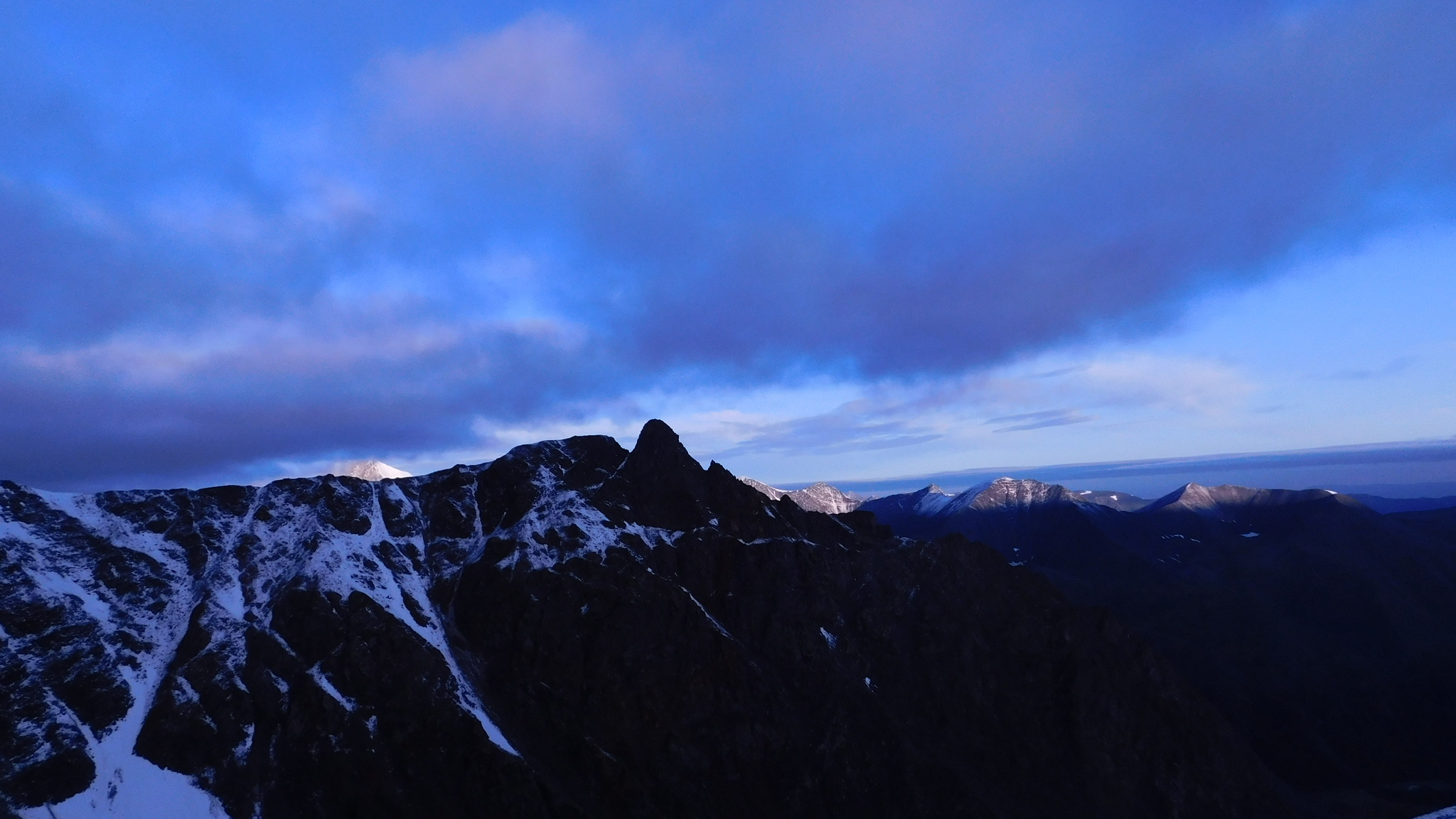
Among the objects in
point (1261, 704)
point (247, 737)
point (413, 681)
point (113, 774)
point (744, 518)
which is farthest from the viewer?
point (1261, 704)

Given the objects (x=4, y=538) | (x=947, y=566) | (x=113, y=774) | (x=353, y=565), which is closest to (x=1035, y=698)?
(x=947, y=566)

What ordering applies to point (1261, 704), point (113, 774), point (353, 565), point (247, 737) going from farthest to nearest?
point (1261, 704) → point (353, 565) → point (247, 737) → point (113, 774)

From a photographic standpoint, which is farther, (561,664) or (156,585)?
(561,664)

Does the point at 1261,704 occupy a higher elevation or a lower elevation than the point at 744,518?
lower

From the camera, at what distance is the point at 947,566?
6038 inches

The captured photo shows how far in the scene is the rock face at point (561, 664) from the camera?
96062 millimetres

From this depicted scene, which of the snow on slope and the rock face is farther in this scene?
the rock face

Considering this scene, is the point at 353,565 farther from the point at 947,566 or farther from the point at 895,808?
the point at 947,566

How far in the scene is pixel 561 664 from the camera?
11644cm

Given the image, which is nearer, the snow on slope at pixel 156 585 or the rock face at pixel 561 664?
the snow on slope at pixel 156 585

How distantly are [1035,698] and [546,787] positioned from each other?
294 feet

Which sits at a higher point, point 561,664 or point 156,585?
point 156,585

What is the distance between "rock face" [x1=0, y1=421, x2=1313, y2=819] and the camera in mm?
96062

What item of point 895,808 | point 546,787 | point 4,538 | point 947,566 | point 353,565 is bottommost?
point 895,808
